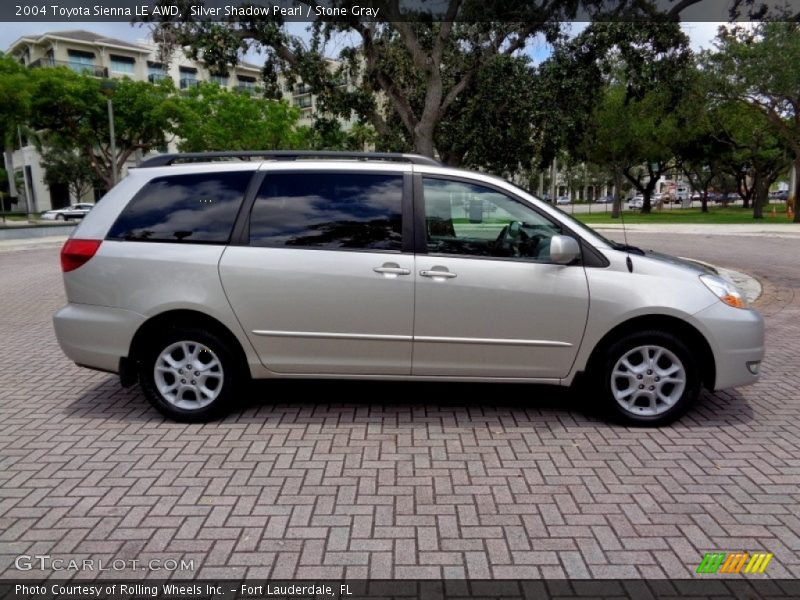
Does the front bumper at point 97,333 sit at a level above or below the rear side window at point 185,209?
below

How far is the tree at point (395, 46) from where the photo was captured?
13.0 m

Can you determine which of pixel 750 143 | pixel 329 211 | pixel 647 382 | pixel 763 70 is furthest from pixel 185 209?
pixel 750 143

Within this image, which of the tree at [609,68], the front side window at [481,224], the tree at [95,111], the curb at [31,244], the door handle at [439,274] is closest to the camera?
the door handle at [439,274]

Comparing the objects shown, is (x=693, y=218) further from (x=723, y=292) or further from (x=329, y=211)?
(x=329, y=211)

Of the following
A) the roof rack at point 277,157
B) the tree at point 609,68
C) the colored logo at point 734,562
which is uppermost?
the tree at point 609,68

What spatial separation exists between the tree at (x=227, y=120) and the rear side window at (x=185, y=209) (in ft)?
112

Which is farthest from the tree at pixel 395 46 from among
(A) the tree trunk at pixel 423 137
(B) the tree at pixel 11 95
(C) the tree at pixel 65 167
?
(C) the tree at pixel 65 167

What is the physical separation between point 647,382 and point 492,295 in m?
1.26

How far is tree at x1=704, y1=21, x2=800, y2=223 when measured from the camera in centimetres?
2562

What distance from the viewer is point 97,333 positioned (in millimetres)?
4301

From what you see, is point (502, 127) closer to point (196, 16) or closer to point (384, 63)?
point (384, 63)

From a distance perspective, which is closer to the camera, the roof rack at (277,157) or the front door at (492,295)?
the front door at (492,295)

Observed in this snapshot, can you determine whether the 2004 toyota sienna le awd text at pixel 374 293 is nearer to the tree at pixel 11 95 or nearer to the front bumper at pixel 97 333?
the front bumper at pixel 97 333

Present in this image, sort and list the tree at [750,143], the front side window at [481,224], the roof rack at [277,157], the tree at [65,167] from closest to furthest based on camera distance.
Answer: the front side window at [481,224] → the roof rack at [277,157] → the tree at [750,143] → the tree at [65,167]
